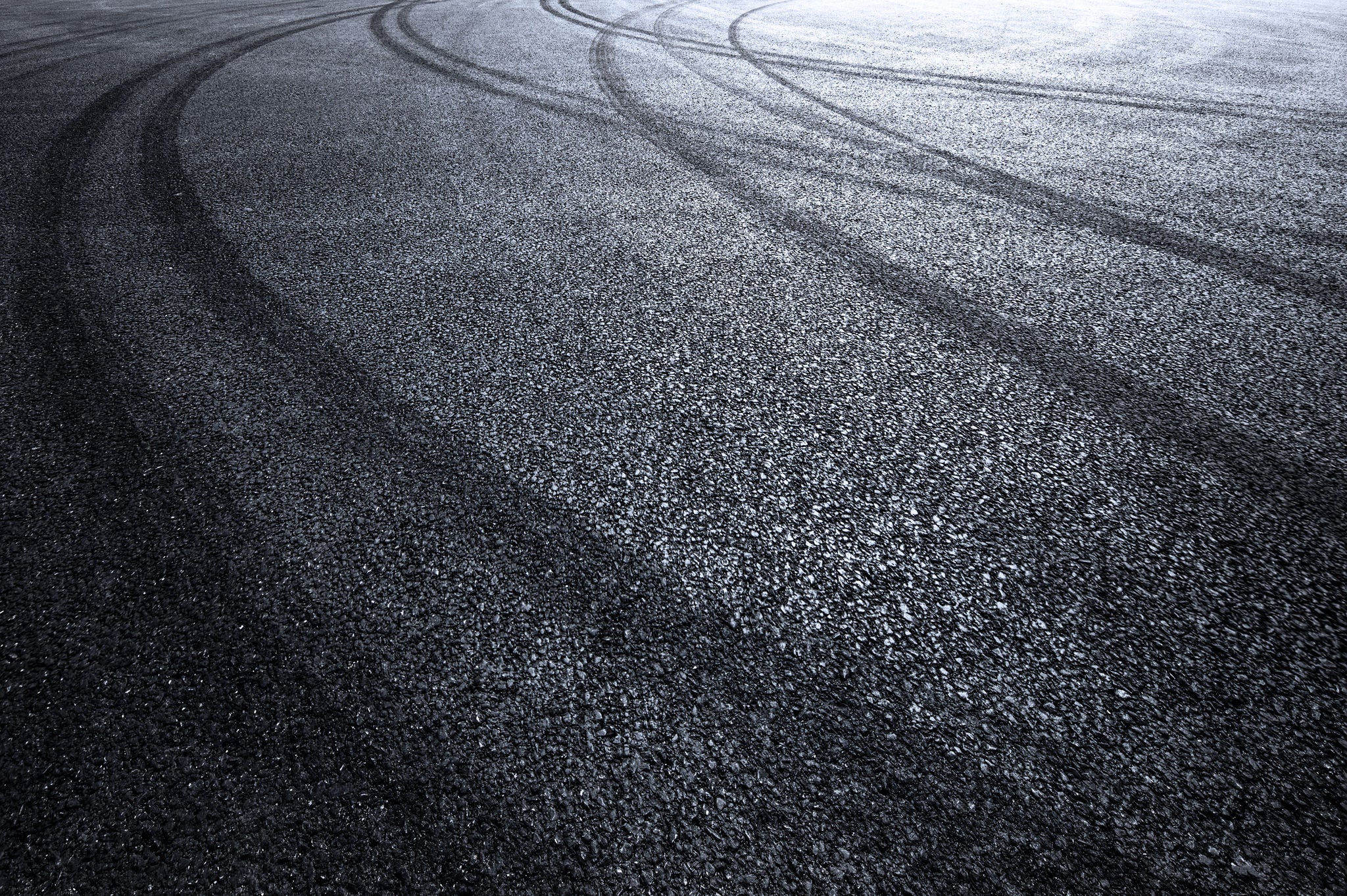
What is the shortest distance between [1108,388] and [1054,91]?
4.67m

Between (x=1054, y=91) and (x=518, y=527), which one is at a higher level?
(x=1054, y=91)

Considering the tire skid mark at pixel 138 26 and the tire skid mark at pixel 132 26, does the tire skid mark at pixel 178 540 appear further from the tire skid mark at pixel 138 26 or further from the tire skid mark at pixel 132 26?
the tire skid mark at pixel 132 26

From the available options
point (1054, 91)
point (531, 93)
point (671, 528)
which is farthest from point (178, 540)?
point (1054, 91)

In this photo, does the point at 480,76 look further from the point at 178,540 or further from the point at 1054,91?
the point at 178,540

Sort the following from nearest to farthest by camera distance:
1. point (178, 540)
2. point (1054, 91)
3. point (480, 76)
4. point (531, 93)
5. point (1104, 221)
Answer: point (178, 540), point (1104, 221), point (531, 93), point (1054, 91), point (480, 76)

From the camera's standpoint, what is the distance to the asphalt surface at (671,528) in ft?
4.20

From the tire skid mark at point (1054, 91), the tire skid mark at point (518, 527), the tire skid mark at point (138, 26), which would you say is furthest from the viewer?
the tire skid mark at point (138, 26)

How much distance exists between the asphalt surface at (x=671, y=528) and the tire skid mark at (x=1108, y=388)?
0.02 metres

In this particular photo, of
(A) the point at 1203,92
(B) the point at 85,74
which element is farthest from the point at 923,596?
(B) the point at 85,74

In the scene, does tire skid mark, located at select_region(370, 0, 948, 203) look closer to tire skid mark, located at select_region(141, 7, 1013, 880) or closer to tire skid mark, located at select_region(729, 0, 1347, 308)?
tire skid mark, located at select_region(729, 0, 1347, 308)

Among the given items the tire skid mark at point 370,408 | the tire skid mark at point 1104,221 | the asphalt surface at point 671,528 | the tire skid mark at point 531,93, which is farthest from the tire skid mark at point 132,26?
the tire skid mark at point 1104,221

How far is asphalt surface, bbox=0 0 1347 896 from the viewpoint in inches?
50.4

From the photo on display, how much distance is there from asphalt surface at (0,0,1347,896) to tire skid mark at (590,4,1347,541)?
0.02 meters

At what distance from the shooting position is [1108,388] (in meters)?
2.33
